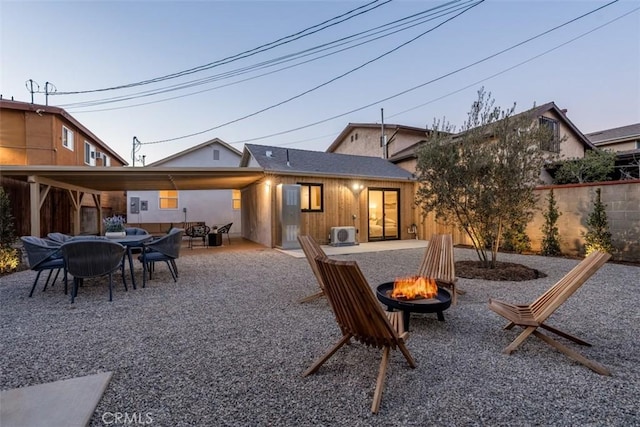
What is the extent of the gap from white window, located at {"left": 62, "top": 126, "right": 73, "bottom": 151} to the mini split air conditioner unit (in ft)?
40.8

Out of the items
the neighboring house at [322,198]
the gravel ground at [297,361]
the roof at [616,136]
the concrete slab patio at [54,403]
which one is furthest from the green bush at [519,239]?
the roof at [616,136]

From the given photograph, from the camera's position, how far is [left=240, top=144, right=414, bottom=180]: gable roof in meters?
10.5

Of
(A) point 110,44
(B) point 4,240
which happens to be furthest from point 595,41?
(B) point 4,240

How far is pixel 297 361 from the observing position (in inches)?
99.0

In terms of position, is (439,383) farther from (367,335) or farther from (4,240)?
(4,240)

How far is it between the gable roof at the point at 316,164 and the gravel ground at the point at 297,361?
643 cm

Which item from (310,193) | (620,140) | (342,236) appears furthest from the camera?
(620,140)

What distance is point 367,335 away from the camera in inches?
87.3

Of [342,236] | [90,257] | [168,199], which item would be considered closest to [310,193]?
[342,236]

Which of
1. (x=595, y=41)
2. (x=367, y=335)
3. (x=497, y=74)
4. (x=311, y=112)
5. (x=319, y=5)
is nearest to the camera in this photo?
→ (x=367, y=335)

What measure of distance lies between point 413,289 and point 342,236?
291 inches

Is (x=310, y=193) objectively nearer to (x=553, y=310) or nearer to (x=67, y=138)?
(x=553, y=310)

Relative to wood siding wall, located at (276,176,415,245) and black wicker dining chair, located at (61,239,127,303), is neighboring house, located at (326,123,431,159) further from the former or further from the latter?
black wicker dining chair, located at (61,239,127,303)

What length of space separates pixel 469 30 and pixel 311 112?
1134cm
